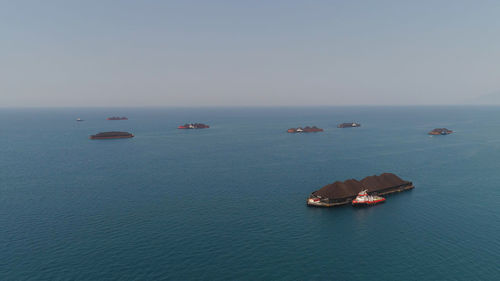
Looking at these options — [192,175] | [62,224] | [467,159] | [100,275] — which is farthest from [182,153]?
[467,159]

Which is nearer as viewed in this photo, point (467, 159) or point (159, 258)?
point (159, 258)

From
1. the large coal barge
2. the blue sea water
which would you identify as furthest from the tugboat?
the blue sea water

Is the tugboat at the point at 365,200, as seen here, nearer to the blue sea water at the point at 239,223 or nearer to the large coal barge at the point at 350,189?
the large coal barge at the point at 350,189

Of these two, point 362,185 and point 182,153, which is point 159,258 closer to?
point 362,185

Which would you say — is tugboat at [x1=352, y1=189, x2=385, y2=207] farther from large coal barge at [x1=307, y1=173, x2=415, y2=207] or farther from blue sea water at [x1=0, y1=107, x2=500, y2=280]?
blue sea water at [x1=0, y1=107, x2=500, y2=280]

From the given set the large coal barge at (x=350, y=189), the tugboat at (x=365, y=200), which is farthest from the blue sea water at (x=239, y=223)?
the large coal barge at (x=350, y=189)

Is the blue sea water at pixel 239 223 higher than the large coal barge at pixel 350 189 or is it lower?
lower
